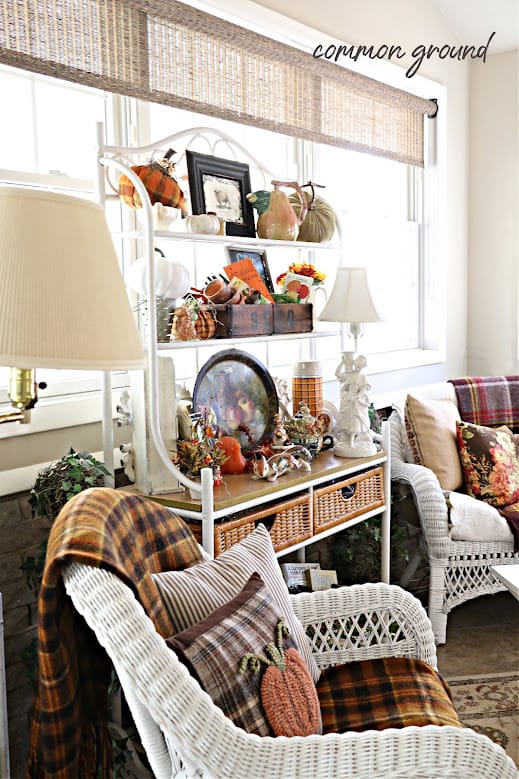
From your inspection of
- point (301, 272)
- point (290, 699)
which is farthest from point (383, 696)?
point (301, 272)

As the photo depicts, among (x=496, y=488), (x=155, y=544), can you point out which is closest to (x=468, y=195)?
(x=496, y=488)

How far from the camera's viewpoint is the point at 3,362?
2.86ft

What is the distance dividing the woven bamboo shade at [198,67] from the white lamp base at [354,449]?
1.23 meters

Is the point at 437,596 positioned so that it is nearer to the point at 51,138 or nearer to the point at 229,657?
the point at 229,657

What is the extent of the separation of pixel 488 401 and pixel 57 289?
286 cm

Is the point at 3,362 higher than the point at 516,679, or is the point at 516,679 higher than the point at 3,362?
the point at 3,362

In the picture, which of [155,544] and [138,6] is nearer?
[155,544]

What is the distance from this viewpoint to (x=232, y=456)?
2.23 metres

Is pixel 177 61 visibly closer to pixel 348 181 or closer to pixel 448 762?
pixel 348 181

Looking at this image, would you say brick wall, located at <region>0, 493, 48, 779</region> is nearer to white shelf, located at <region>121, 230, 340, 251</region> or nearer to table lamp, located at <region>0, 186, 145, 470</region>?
white shelf, located at <region>121, 230, 340, 251</region>

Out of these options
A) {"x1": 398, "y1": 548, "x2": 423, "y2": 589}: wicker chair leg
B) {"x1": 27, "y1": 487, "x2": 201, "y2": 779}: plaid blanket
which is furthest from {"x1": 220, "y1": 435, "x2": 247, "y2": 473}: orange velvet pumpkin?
{"x1": 398, "y1": 548, "x2": 423, "y2": 589}: wicker chair leg

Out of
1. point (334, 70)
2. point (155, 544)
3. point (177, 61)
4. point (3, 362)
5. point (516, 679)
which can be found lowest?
point (516, 679)

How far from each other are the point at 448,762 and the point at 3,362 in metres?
0.94

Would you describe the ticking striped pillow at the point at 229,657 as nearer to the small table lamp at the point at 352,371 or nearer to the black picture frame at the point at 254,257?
the small table lamp at the point at 352,371
